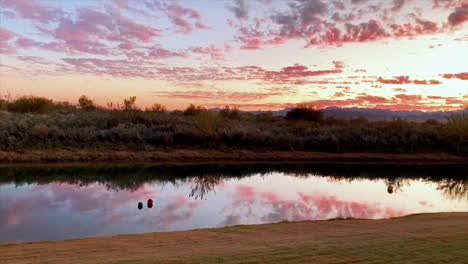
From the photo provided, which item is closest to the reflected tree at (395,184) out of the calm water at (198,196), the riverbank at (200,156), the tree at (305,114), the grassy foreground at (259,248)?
the calm water at (198,196)

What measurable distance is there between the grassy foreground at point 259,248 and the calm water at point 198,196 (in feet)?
10.9

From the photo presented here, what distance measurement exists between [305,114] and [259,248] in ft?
196

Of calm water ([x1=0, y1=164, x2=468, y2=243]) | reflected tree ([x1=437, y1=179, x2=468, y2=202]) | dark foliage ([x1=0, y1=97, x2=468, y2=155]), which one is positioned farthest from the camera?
dark foliage ([x1=0, y1=97, x2=468, y2=155])

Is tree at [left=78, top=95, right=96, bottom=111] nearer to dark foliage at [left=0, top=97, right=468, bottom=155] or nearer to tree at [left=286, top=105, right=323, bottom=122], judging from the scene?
dark foliage at [left=0, top=97, right=468, bottom=155]

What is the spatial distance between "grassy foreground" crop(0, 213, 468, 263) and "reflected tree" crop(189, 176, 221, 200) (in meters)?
9.90

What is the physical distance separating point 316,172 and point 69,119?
22.7 meters

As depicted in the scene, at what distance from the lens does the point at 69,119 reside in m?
42.1

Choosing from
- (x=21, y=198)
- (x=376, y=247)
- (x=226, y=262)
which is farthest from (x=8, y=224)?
(x=376, y=247)

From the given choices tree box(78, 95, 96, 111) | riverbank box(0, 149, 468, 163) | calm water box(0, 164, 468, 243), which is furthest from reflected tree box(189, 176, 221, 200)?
tree box(78, 95, 96, 111)

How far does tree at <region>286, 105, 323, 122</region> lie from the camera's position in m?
67.9

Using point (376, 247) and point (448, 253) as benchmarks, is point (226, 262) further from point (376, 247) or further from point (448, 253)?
point (448, 253)

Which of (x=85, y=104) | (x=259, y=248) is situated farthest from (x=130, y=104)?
(x=259, y=248)

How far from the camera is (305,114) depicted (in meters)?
68.3

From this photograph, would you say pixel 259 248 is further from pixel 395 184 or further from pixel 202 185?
pixel 395 184
